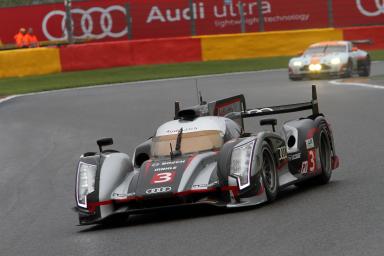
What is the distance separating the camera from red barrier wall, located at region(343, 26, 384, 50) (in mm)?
35000

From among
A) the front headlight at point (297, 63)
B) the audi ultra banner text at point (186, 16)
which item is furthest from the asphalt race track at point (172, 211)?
the audi ultra banner text at point (186, 16)

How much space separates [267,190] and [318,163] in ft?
4.93

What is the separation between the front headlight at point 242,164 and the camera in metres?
9.20

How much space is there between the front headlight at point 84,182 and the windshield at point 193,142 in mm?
687

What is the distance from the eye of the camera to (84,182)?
31.7 feet

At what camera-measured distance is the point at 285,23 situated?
3744 centimetres

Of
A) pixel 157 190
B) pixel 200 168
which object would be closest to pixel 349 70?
pixel 200 168

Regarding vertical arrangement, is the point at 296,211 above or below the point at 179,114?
below

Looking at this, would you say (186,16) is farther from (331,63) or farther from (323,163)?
(323,163)

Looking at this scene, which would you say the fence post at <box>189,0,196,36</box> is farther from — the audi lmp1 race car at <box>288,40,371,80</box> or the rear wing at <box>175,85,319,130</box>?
the rear wing at <box>175,85,319,130</box>

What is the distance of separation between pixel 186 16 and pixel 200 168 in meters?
27.9

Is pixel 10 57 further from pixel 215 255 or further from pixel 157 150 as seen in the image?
pixel 215 255

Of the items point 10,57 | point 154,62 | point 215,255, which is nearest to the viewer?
point 215,255

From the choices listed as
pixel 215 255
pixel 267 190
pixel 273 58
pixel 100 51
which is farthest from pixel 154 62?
Result: pixel 215 255
